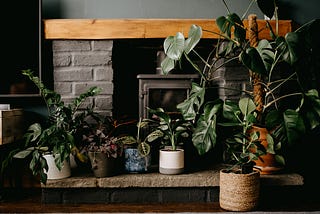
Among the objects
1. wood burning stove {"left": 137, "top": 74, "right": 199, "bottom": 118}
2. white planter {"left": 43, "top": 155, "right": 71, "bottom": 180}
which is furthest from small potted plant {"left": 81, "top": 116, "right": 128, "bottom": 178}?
wood burning stove {"left": 137, "top": 74, "right": 199, "bottom": 118}

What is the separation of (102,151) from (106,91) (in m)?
0.47

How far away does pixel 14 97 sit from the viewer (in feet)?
8.23

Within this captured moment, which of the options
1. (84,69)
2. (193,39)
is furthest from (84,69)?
(193,39)

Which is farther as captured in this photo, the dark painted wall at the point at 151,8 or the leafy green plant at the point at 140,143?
the dark painted wall at the point at 151,8

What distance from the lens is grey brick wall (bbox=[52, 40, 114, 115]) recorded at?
7.89 ft

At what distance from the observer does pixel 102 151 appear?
7.08 ft

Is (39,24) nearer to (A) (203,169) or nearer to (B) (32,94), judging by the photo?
(B) (32,94)

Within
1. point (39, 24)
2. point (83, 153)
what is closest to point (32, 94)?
point (39, 24)

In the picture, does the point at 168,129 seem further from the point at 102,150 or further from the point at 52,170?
the point at 52,170

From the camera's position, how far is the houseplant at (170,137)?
2.22 metres

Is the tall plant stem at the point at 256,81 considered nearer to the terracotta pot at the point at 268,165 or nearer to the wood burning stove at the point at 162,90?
the terracotta pot at the point at 268,165

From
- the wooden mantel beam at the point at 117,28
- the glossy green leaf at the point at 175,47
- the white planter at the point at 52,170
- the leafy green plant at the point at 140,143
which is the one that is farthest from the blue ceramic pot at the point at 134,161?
the wooden mantel beam at the point at 117,28

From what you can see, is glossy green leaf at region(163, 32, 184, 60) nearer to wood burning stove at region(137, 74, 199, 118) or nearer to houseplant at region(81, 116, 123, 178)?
wood burning stove at region(137, 74, 199, 118)

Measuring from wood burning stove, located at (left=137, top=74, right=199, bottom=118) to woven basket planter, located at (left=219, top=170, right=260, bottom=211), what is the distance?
2.26ft
